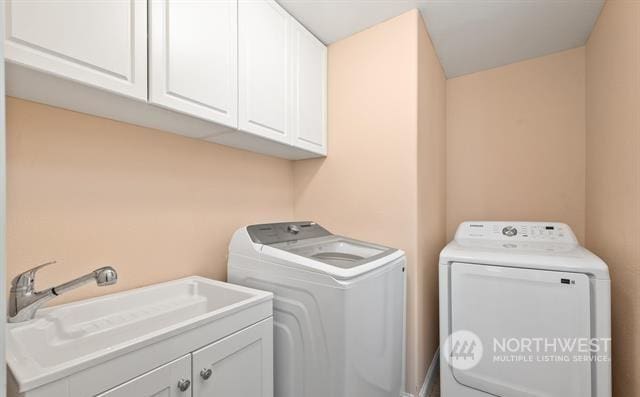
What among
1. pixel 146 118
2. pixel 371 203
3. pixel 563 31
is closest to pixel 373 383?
pixel 371 203

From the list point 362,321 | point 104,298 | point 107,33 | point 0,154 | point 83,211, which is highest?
point 107,33

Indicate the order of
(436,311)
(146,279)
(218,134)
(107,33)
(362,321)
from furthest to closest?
(436,311), (218,134), (146,279), (362,321), (107,33)

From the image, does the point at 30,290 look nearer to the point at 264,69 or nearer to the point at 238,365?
the point at 238,365

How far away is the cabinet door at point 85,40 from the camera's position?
81 centimetres

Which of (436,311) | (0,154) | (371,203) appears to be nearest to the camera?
(0,154)

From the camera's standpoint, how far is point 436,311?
2234mm

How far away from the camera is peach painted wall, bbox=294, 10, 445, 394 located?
1.77m

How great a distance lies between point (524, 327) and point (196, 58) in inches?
83.7

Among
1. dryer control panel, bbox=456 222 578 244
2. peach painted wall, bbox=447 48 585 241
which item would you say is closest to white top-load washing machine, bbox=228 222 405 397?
dryer control panel, bbox=456 222 578 244

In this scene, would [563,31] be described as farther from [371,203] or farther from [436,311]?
[436,311]

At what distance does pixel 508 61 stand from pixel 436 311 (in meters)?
2.20

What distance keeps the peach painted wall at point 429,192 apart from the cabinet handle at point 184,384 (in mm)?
1369

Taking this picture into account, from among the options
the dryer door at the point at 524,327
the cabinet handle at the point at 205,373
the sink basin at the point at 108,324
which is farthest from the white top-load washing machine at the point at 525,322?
the cabinet handle at the point at 205,373

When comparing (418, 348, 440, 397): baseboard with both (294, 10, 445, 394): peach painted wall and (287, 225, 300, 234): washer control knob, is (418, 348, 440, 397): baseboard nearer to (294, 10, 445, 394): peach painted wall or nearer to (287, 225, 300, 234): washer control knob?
(294, 10, 445, 394): peach painted wall
